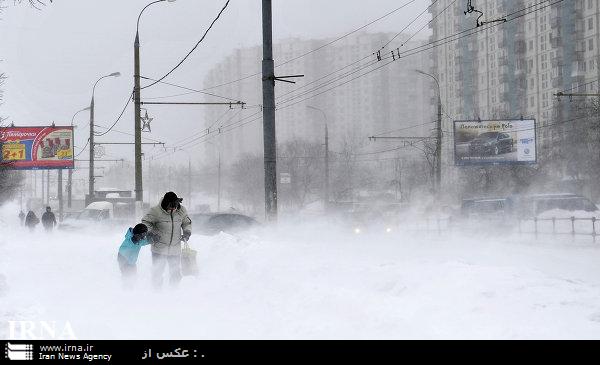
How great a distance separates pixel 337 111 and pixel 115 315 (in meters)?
129

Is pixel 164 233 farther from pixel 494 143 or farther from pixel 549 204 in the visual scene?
pixel 494 143

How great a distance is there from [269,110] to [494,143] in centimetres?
2554

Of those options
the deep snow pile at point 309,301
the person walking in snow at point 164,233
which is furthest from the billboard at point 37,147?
the person walking in snow at point 164,233

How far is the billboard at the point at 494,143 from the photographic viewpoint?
39812mm

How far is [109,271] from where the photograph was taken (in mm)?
13195

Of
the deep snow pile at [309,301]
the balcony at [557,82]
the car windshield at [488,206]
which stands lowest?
the deep snow pile at [309,301]

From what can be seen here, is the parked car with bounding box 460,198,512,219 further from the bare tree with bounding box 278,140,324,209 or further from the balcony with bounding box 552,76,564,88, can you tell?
the balcony with bounding box 552,76,564,88

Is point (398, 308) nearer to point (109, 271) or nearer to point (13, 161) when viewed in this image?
point (109, 271)

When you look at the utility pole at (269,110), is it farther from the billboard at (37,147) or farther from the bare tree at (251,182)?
the bare tree at (251,182)

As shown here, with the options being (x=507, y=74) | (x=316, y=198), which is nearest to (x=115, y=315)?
(x=316, y=198)

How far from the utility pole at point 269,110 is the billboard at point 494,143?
23974 millimetres

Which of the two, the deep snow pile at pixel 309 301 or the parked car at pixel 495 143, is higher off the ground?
the parked car at pixel 495 143

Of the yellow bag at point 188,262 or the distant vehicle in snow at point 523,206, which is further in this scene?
the distant vehicle in snow at point 523,206
